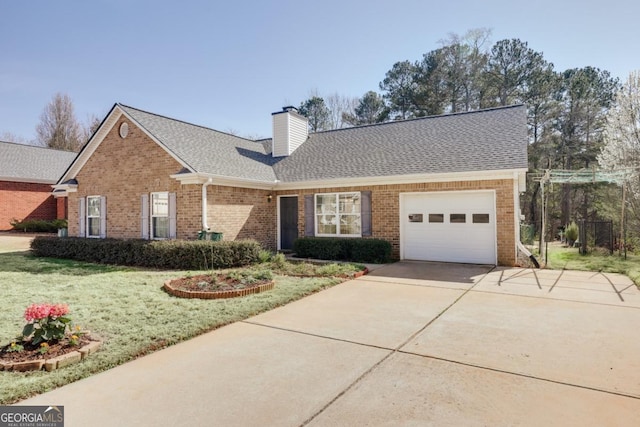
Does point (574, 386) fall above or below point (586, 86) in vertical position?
below

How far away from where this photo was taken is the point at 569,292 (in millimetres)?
7434

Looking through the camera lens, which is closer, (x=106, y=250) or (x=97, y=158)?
(x=106, y=250)

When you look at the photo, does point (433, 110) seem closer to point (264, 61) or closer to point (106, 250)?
point (264, 61)

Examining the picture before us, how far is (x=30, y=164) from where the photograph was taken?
25.2m

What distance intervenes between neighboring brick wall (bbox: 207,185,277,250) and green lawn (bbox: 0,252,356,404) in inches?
117

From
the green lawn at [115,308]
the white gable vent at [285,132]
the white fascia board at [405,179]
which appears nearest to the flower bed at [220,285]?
the green lawn at [115,308]

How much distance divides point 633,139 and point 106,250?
21165 millimetres

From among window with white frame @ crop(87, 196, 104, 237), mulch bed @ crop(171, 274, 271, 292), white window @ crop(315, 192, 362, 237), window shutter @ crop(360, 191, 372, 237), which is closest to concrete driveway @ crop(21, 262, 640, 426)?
mulch bed @ crop(171, 274, 271, 292)

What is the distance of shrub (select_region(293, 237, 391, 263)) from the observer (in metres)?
11.7

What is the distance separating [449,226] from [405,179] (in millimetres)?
2105

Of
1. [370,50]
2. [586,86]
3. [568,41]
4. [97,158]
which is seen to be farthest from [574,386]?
[586,86]

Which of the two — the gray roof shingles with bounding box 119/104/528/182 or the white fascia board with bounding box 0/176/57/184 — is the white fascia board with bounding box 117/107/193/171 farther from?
the white fascia board with bounding box 0/176/57/184

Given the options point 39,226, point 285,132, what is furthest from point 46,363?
point 39,226

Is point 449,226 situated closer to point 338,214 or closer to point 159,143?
point 338,214
